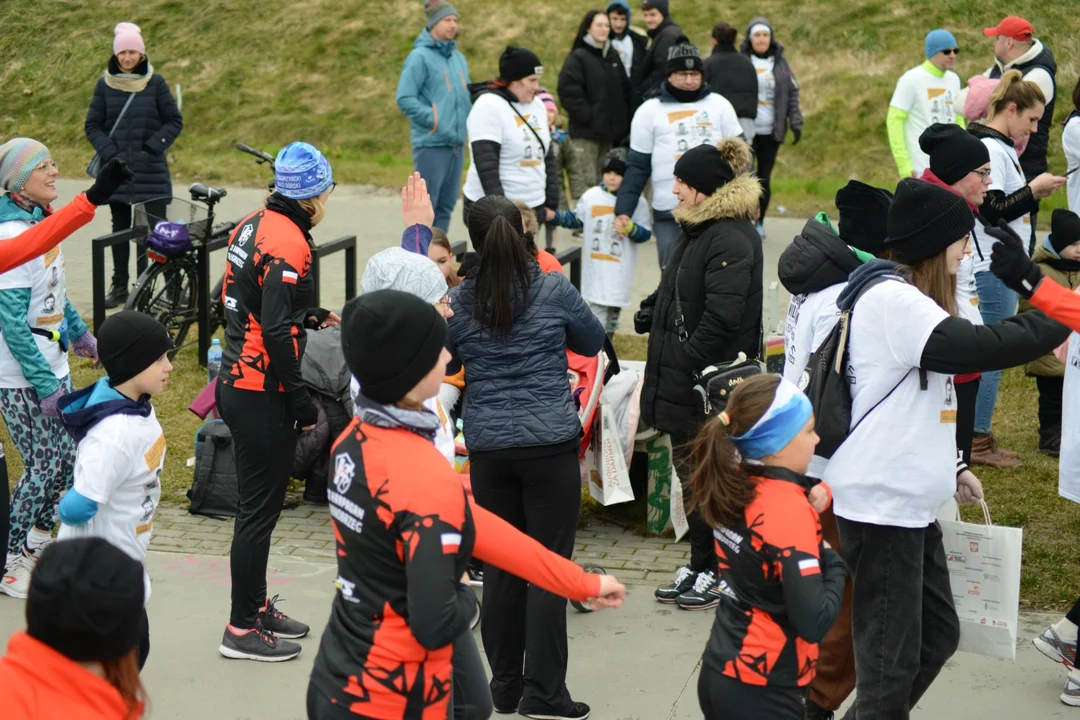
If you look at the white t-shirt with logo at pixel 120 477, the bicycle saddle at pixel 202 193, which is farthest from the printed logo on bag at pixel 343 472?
the bicycle saddle at pixel 202 193

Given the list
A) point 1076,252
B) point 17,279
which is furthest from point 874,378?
point 17,279

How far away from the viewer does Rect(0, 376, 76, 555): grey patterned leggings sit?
592 cm

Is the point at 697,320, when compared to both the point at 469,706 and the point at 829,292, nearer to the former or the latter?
the point at 829,292

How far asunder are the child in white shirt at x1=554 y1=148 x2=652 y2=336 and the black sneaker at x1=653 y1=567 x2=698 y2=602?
3820 millimetres

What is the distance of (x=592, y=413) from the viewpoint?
6184 mm

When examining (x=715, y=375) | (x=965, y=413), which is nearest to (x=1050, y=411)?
(x=965, y=413)

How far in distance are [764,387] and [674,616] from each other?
251 centimetres

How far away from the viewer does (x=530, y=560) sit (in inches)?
124

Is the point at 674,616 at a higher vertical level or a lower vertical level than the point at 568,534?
lower

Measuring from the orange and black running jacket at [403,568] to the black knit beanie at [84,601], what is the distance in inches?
26.9

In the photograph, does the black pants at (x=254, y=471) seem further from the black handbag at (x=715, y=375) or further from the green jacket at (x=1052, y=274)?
the green jacket at (x=1052, y=274)

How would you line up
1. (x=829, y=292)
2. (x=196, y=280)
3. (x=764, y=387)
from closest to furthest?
(x=764, y=387)
(x=829, y=292)
(x=196, y=280)

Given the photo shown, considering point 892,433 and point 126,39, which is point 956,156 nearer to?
point 892,433

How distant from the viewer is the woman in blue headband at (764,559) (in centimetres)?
353
